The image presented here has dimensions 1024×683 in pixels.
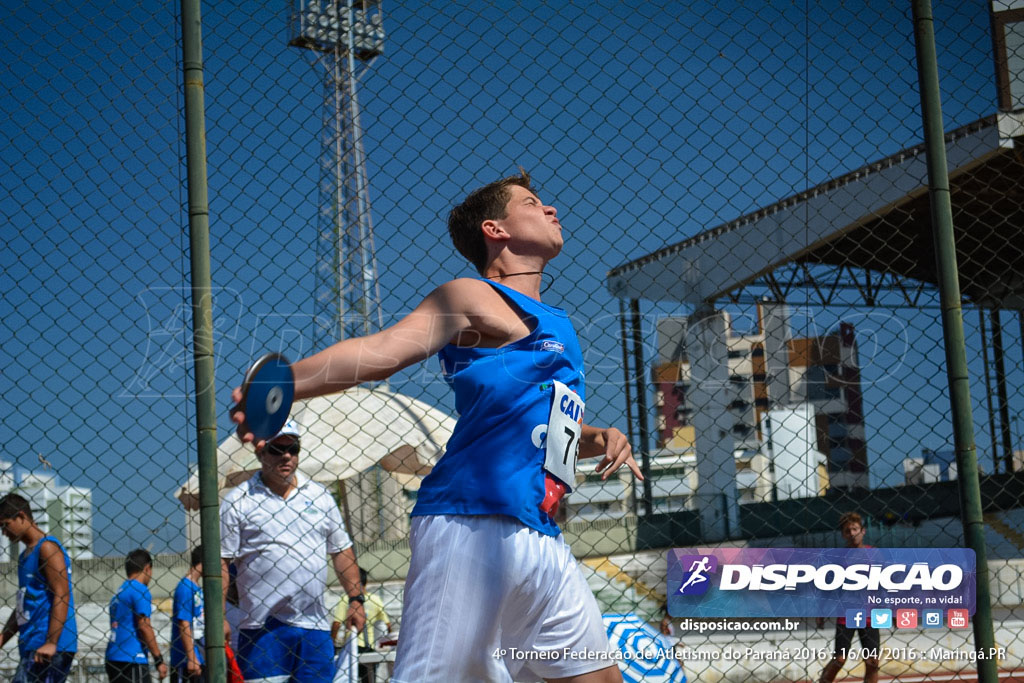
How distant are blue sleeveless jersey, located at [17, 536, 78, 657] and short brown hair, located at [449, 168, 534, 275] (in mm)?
2886

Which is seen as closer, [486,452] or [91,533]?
[486,452]

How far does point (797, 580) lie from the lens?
4277 millimetres

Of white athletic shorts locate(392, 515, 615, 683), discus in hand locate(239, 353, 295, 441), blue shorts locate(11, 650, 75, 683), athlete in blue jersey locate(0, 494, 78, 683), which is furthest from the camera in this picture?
blue shorts locate(11, 650, 75, 683)

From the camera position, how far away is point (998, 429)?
8047mm

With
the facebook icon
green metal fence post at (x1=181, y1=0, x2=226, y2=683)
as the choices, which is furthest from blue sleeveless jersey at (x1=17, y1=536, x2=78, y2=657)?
the facebook icon

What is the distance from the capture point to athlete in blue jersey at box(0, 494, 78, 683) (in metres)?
4.82

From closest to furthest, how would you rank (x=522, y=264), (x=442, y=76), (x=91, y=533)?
1. (x=522, y=264)
2. (x=91, y=533)
3. (x=442, y=76)

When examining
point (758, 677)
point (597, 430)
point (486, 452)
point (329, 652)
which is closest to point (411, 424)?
point (329, 652)

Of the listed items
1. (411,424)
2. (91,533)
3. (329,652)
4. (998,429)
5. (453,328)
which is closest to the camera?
(453,328)

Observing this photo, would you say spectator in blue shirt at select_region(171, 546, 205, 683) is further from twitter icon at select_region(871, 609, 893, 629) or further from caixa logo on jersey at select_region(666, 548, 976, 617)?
twitter icon at select_region(871, 609, 893, 629)

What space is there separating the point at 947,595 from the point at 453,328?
8.97ft

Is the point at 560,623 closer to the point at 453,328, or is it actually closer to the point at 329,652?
the point at 453,328

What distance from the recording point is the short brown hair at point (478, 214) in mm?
3238

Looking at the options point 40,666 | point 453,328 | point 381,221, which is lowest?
point 40,666
